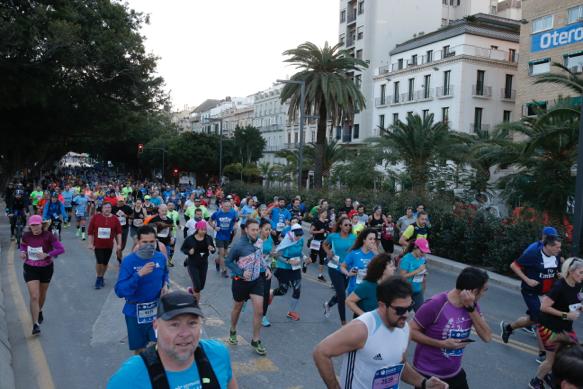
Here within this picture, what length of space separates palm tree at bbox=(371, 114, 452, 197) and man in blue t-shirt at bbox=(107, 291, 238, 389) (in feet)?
66.2

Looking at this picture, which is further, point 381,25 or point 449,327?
point 381,25

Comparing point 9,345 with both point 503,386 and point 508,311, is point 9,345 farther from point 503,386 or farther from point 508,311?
point 508,311

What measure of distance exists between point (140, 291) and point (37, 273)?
9.63 feet

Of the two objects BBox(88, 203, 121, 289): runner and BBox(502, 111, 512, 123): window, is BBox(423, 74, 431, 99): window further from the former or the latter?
BBox(88, 203, 121, 289): runner

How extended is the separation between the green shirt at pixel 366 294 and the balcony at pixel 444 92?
39.5m

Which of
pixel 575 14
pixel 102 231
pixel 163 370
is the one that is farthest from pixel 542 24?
pixel 163 370

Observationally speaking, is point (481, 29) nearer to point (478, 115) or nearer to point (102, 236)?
point (478, 115)

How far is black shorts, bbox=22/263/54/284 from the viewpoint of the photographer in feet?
24.0

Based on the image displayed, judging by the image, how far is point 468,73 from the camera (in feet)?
135

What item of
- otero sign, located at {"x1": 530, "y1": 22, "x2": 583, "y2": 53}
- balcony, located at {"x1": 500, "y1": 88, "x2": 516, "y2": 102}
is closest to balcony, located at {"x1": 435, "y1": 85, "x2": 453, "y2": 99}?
balcony, located at {"x1": 500, "y1": 88, "x2": 516, "y2": 102}

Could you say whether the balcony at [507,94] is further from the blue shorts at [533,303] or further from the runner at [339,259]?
the blue shorts at [533,303]

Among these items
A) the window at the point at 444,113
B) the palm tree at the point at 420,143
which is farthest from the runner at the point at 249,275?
the window at the point at 444,113

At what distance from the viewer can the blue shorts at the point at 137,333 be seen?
17.4 feet

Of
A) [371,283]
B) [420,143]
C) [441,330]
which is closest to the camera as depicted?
[441,330]
